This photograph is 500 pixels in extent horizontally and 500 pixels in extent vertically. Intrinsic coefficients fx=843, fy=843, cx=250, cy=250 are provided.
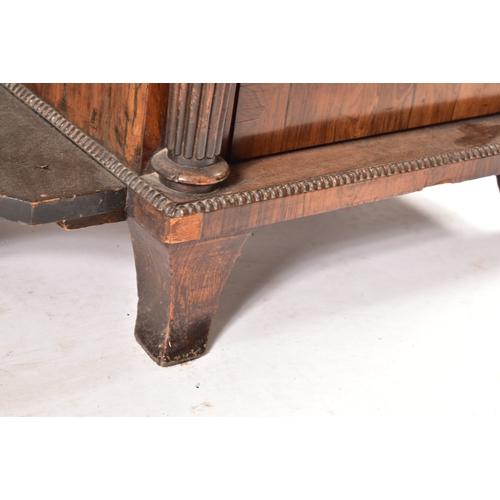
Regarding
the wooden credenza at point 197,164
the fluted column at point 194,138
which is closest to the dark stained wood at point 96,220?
the wooden credenza at point 197,164

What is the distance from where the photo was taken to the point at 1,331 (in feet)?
4.66

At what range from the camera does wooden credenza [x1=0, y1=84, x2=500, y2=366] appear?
1.26 m

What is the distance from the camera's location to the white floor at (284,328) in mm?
1340

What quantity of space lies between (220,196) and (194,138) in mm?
100

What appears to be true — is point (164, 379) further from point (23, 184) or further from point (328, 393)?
point (23, 184)

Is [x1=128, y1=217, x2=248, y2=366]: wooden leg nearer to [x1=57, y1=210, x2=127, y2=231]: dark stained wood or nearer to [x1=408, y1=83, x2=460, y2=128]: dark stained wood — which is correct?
[x1=57, y1=210, x2=127, y2=231]: dark stained wood

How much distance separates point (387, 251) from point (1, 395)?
2.94 feet

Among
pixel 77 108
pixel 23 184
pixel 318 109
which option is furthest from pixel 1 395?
pixel 318 109

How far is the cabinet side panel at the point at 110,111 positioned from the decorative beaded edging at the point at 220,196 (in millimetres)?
15

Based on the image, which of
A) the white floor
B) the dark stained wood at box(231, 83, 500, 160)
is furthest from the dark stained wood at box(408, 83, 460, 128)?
the white floor

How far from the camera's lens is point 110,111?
1361 mm

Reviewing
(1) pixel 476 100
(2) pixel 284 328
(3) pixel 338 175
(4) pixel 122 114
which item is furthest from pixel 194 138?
(1) pixel 476 100

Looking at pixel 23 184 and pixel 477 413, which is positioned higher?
pixel 23 184

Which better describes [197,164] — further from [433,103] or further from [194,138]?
[433,103]
